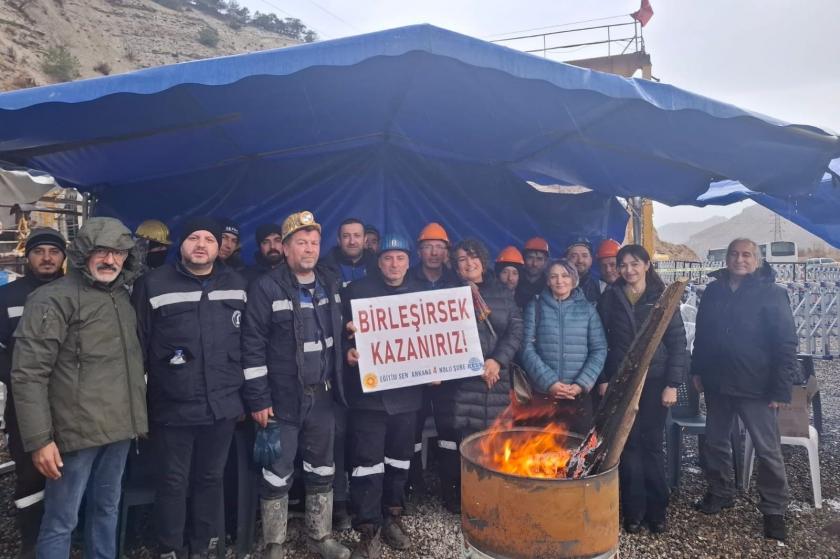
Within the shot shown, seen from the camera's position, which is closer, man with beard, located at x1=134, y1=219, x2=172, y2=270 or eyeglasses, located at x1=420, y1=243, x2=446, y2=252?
eyeglasses, located at x1=420, y1=243, x2=446, y2=252

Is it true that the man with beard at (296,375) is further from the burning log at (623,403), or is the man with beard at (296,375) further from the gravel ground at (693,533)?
the burning log at (623,403)

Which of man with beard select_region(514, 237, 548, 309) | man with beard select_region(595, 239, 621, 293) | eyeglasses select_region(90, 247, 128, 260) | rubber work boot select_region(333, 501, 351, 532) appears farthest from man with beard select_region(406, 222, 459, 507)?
eyeglasses select_region(90, 247, 128, 260)

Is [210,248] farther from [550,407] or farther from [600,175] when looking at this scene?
[600,175]

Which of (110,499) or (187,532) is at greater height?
(110,499)

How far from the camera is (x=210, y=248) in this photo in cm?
311

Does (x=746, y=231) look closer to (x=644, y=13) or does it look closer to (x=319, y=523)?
(x=644, y=13)

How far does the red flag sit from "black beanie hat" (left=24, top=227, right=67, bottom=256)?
13485 mm

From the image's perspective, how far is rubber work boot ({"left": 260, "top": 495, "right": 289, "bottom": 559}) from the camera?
3.24 metres

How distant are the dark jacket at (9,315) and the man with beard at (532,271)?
375 centimetres

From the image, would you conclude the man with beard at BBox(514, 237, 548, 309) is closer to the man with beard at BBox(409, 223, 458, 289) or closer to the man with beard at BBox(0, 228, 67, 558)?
the man with beard at BBox(409, 223, 458, 289)

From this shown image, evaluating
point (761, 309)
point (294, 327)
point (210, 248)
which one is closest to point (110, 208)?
point (210, 248)

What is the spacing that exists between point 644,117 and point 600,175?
1.71 m

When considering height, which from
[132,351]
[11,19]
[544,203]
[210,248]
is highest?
[11,19]

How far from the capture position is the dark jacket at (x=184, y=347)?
2984mm
